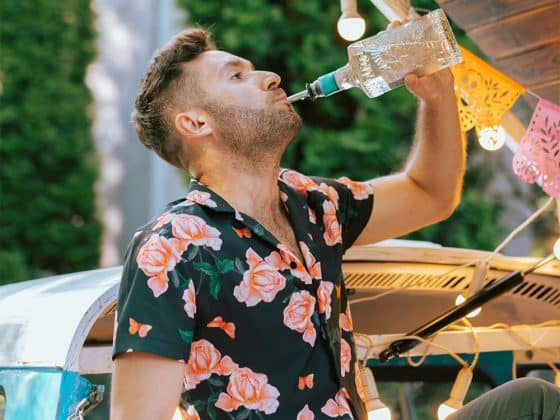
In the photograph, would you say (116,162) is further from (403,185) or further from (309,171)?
(403,185)

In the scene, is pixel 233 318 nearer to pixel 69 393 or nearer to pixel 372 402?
pixel 69 393

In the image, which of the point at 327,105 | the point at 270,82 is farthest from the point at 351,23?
the point at 327,105

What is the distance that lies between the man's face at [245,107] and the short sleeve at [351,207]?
0.21 metres

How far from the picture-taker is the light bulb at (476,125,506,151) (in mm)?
2527

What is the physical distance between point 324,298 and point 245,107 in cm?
47

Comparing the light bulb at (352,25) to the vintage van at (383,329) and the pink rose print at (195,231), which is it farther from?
the pink rose print at (195,231)

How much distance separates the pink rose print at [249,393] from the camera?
1842mm

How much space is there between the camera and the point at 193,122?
217cm

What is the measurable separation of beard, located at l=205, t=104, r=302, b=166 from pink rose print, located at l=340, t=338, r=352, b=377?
43 cm

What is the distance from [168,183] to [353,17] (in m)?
7.25

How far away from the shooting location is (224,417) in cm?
184

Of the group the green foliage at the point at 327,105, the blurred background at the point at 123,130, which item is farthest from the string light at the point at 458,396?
the green foliage at the point at 327,105

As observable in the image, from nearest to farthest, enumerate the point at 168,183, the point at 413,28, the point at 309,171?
the point at 413,28
the point at 309,171
the point at 168,183

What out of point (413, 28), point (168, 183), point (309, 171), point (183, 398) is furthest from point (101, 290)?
point (168, 183)
